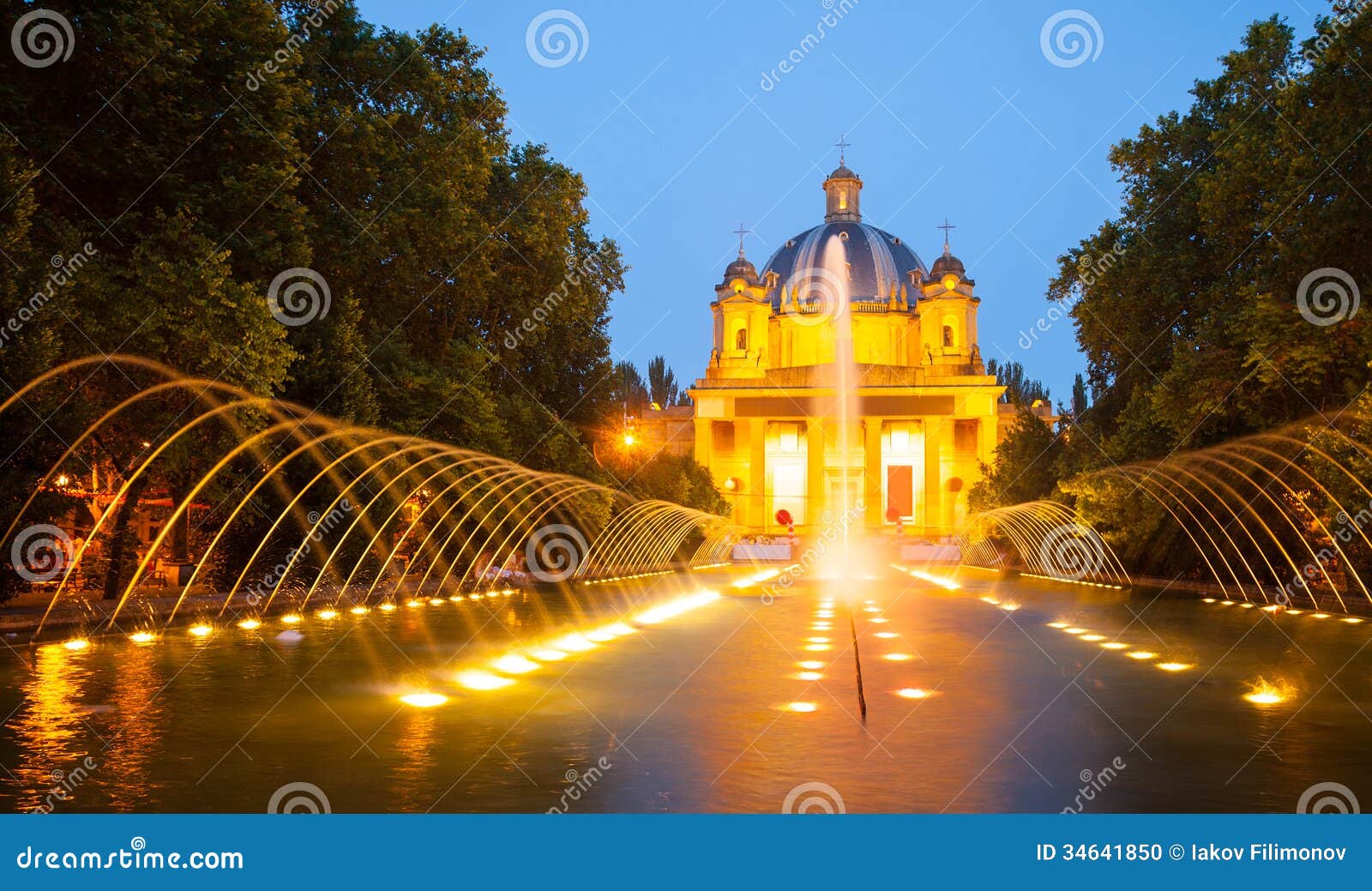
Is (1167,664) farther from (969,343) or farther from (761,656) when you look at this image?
(969,343)

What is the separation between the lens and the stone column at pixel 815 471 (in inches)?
4400

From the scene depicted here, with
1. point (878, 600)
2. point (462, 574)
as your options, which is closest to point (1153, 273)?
point (878, 600)

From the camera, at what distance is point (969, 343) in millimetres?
121000

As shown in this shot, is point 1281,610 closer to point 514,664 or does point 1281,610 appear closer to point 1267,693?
point 1267,693

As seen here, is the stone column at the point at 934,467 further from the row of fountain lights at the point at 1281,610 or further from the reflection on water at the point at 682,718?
the reflection on water at the point at 682,718
